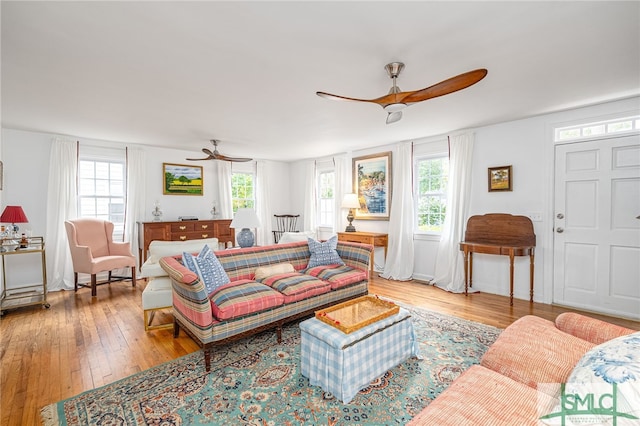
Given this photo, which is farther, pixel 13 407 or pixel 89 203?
pixel 89 203

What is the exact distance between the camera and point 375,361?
212cm

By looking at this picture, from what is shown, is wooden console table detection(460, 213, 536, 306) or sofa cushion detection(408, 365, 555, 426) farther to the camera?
wooden console table detection(460, 213, 536, 306)

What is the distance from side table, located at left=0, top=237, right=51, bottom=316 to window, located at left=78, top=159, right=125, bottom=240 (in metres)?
0.88

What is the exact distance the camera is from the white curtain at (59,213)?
4.48m

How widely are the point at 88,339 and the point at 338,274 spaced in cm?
260

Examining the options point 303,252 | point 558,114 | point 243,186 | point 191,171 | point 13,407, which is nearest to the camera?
point 13,407

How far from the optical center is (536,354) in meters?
1.59

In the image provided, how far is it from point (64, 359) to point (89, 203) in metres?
3.32

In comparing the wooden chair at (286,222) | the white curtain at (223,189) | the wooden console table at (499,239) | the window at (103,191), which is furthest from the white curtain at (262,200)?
the wooden console table at (499,239)

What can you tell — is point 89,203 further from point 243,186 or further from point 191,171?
point 243,186

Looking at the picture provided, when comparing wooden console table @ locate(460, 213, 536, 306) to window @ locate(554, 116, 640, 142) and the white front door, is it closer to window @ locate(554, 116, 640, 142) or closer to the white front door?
the white front door

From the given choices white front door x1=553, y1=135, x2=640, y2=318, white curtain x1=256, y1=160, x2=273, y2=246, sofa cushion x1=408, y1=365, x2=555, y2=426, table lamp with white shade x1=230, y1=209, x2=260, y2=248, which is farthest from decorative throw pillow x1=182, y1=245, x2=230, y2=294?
white front door x1=553, y1=135, x2=640, y2=318

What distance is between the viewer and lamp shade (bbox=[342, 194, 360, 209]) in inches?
221

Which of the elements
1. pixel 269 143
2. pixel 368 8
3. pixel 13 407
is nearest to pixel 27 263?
pixel 13 407
